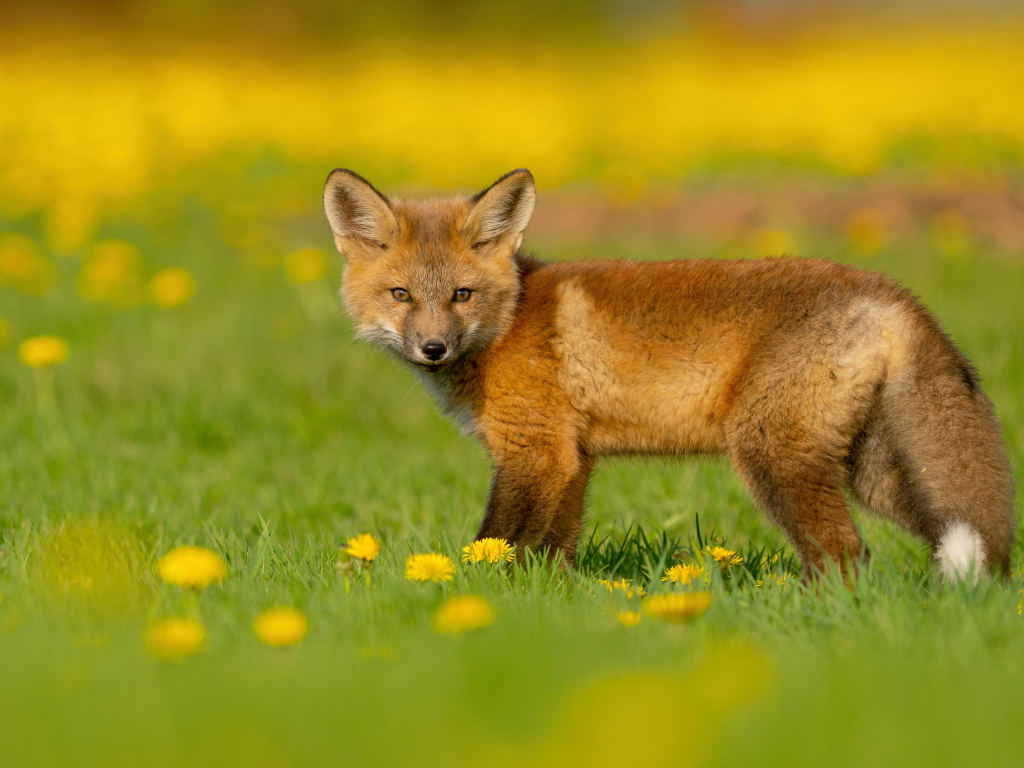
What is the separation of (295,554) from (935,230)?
7.48m

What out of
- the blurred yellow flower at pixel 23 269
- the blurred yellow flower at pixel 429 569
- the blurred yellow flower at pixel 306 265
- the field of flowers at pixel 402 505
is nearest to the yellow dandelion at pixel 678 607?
the field of flowers at pixel 402 505

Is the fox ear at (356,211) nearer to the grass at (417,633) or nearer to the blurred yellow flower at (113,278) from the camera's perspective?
the grass at (417,633)

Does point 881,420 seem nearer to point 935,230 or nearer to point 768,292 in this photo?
point 768,292

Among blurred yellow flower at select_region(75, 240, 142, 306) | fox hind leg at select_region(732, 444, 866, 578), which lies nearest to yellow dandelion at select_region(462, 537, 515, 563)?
fox hind leg at select_region(732, 444, 866, 578)

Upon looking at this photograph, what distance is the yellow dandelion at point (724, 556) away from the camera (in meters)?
3.68

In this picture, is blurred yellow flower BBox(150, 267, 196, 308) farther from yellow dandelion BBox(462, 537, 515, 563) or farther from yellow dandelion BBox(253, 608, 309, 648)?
yellow dandelion BBox(253, 608, 309, 648)

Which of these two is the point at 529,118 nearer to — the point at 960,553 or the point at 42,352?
the point at 42,352

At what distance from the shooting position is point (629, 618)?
2.80 metres

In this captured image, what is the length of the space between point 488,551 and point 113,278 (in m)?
4.87

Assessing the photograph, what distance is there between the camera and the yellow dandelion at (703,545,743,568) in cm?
368

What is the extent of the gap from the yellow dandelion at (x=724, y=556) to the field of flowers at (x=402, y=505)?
0.03m

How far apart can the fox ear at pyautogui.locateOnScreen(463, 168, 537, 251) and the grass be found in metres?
1.28

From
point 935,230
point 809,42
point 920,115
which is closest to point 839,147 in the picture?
point 920,115

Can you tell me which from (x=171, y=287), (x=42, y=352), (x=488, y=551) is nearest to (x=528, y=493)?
(x=488, y=551)
